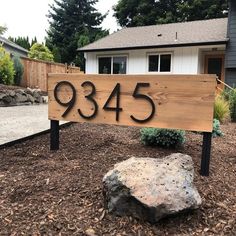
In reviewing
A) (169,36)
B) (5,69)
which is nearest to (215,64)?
(169,36)

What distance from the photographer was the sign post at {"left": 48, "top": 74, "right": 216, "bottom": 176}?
3.51 m

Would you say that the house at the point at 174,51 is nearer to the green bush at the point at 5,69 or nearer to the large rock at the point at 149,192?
the green bush at the point at 5,69

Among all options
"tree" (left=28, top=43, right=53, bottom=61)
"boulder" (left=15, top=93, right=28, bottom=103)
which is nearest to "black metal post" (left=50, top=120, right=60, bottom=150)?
"boulder" (left=15, top=93, right=28, bottom=103)

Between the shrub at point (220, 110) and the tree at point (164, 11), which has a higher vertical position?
the tree at point (164, 11)

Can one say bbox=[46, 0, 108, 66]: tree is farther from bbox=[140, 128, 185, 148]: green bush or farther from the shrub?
bbox=[140, 128, 185, 148]: green bush

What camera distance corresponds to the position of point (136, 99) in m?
3.79

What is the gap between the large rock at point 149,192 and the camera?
2.42 m

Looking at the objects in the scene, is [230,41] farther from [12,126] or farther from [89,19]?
[89,19]

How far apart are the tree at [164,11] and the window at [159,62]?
14.3 m

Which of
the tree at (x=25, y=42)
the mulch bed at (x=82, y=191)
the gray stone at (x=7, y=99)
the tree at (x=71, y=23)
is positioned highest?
the tree at (x=71, y=23)

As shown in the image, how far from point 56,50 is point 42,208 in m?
28.0

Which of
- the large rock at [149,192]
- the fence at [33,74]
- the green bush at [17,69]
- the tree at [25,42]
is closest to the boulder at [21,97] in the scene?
the green bush at [17,69]

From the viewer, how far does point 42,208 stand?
269 cm

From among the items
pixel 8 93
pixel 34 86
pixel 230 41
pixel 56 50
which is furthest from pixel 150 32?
pixel 56 50
